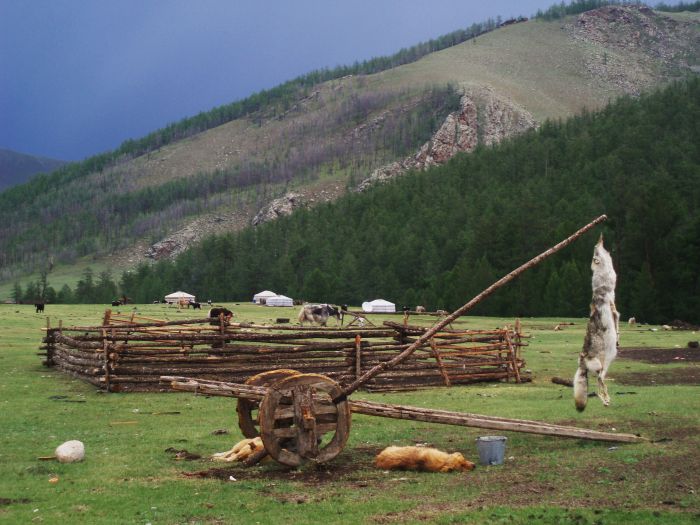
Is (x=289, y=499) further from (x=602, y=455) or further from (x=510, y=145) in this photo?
(x=510, y=145)

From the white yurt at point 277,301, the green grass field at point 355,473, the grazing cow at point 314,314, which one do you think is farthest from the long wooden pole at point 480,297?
the white yurt at point 277,301

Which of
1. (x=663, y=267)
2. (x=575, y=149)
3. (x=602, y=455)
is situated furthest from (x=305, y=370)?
(x=575, y=149)

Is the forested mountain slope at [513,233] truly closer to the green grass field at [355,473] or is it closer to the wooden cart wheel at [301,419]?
the green grass field at [355,473]

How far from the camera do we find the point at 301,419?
11195 mm

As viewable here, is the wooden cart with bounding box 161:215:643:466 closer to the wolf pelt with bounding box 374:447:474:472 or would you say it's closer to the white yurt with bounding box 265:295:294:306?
the wolf pelt with bounding box 374:447:474:472

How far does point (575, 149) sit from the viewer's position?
145 m

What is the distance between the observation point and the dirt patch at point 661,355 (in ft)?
96.7

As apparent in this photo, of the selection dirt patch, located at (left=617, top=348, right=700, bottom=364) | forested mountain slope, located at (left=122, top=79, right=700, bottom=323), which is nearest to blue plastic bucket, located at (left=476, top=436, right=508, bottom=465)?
dirt patch, located at (left=617, top=348, right=700, bottom=364)

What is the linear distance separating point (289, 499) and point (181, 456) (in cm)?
341

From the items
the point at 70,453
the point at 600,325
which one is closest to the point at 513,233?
the point at 70,453

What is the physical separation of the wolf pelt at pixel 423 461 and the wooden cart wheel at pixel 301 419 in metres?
0.76

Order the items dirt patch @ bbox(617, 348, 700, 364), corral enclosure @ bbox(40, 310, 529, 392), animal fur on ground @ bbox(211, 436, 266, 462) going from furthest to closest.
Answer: dirt patch @ bbox(617, 348, 700, 364), corral enclosure @ bbox(40, 310, 529, 392), animal fur on ground @ bbox(211, 436, 266, 462)

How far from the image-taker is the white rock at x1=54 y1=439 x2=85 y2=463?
11.9 metres

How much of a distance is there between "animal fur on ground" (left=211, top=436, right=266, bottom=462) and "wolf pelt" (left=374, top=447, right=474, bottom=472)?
1837mm
